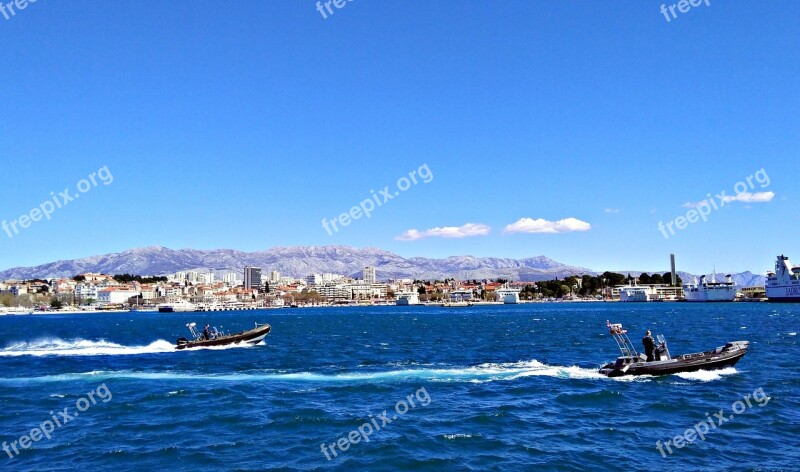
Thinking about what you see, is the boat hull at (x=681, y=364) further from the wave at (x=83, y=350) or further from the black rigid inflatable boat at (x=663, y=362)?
the wave at (x=83, y=350)

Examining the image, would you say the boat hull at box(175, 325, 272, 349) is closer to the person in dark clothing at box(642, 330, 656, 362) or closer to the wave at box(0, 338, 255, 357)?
the wave at box(0, 338, 255, 357)

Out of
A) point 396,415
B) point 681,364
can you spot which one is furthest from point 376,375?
point 681,364

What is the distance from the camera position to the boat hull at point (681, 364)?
37031 millimetres

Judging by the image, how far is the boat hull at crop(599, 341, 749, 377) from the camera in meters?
37.0

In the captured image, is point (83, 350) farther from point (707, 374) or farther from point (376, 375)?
point (707, 374)

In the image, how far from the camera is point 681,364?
3775 centimetres

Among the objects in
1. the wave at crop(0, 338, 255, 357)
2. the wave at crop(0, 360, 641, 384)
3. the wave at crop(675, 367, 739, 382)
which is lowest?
the wave at crop(675, 367, 739, 382)

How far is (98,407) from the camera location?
30297 millimetres

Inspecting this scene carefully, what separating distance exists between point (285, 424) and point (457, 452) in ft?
27.1

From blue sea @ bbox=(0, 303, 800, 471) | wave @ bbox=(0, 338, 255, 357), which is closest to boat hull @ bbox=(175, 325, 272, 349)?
wave @ bbox=(0, 338, 255, 357)

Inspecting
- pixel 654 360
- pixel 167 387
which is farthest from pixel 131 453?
pixel 654 360

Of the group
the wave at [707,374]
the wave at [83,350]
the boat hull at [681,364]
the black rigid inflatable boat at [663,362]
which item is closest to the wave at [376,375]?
the boat hull at [681,364]

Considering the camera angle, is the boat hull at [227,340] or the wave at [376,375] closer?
the wave at [376,375]

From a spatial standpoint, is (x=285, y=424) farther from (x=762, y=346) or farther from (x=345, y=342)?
(x=762, y=346)
